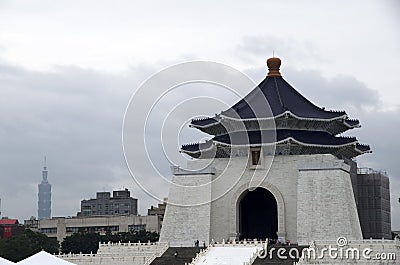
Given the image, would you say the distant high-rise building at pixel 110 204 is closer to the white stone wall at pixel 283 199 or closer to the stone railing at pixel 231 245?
the white stone wall at pixel 283 199

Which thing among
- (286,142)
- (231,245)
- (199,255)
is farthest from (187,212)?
(199,255)

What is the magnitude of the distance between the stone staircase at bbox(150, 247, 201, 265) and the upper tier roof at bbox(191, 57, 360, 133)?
26.0ft

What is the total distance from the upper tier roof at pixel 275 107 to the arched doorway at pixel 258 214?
4.23m

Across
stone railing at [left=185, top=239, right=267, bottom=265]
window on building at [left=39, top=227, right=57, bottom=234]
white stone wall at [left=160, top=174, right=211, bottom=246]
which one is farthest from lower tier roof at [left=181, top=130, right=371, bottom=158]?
window on building at [left=39, top=227, right=57, bottom=234]

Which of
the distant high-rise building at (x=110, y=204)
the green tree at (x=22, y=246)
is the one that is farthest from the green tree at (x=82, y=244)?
the distant high-rise building at (x=110, y=204)

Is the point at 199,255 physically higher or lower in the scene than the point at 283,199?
lower

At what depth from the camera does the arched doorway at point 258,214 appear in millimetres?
46281

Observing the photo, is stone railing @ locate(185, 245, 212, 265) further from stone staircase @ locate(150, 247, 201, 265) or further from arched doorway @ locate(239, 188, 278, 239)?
arched doorway @ locate(239, 188, 278, 239)

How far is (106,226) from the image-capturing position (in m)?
75.6

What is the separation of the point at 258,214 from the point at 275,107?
6175 millimetres

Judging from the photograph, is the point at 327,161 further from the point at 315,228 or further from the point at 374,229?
the point at 374,229

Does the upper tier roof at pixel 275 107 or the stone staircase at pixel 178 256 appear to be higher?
the upper tier roof at pixel 275 107

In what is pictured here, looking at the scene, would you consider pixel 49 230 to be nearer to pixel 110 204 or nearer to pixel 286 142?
pixel 110 204

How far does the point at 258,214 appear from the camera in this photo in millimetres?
47094
